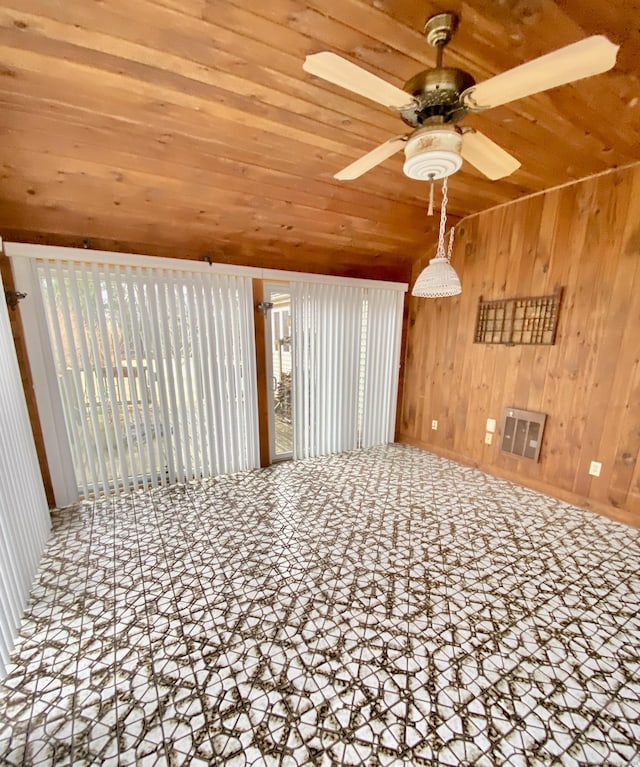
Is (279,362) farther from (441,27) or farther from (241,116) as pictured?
(441,27)

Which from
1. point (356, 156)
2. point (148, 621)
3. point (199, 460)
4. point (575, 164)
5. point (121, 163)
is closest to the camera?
point (148, 621)

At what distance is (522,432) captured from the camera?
9.95 feet

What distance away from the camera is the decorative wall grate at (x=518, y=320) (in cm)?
279

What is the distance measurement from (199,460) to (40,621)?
1592 mm

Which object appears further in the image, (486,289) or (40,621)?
(486,289)

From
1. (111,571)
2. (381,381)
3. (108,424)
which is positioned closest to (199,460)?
(108,424)

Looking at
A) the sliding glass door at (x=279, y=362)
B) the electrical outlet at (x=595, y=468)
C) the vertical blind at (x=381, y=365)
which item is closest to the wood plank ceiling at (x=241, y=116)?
the sliding glass door at (x=279, y=362)

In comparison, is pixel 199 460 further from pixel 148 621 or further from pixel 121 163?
pixel 121 163

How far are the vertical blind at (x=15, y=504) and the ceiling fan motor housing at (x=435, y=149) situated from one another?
2.30m

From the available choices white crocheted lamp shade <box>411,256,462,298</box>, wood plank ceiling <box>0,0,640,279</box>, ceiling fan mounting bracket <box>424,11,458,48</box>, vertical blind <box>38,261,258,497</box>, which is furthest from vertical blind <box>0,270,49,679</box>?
white crocheted lamp shade <box>411,256,462,298</box>

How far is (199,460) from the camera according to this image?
3.13m

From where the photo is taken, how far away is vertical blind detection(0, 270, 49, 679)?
1514 mm

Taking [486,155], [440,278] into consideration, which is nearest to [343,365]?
[440,278]

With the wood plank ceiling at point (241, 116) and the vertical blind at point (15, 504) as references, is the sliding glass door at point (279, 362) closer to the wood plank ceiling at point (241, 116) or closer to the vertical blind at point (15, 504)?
the wood plank ceiling at point (241, 116)
